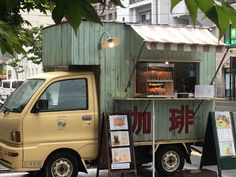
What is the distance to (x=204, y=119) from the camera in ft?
33.7

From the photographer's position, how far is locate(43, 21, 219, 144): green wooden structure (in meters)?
9.25

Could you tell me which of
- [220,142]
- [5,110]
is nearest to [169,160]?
[220,142]

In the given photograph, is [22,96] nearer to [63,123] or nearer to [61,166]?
[63,123]

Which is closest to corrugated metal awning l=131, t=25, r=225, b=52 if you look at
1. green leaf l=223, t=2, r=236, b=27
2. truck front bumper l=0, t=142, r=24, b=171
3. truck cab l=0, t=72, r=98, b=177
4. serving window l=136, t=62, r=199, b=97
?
serving window l=136, t=62, r=199, b=97

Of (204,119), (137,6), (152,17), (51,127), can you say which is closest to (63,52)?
(51,127)

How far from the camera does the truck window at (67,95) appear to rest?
8930 millimetres

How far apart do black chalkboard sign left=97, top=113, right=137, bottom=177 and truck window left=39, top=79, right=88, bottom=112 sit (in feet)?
1.88

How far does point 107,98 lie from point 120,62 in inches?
29.7

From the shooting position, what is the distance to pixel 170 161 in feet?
32.0

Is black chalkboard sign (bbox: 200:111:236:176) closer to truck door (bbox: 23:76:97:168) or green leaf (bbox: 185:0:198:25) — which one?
truck door (bbox: 23:76:97:168)

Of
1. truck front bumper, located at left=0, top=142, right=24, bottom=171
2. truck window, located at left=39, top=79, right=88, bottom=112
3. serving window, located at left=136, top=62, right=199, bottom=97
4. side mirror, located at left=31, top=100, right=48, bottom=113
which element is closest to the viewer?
truck front bumper, located at left=0, top=142, right=24, bottom=171

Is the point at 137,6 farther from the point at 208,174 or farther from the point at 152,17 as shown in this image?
the point at 208,174

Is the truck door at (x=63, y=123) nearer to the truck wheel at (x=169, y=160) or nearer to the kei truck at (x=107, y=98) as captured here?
the kei truck at (x=107, y=98)

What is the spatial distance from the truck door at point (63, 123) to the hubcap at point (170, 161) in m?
1.50
